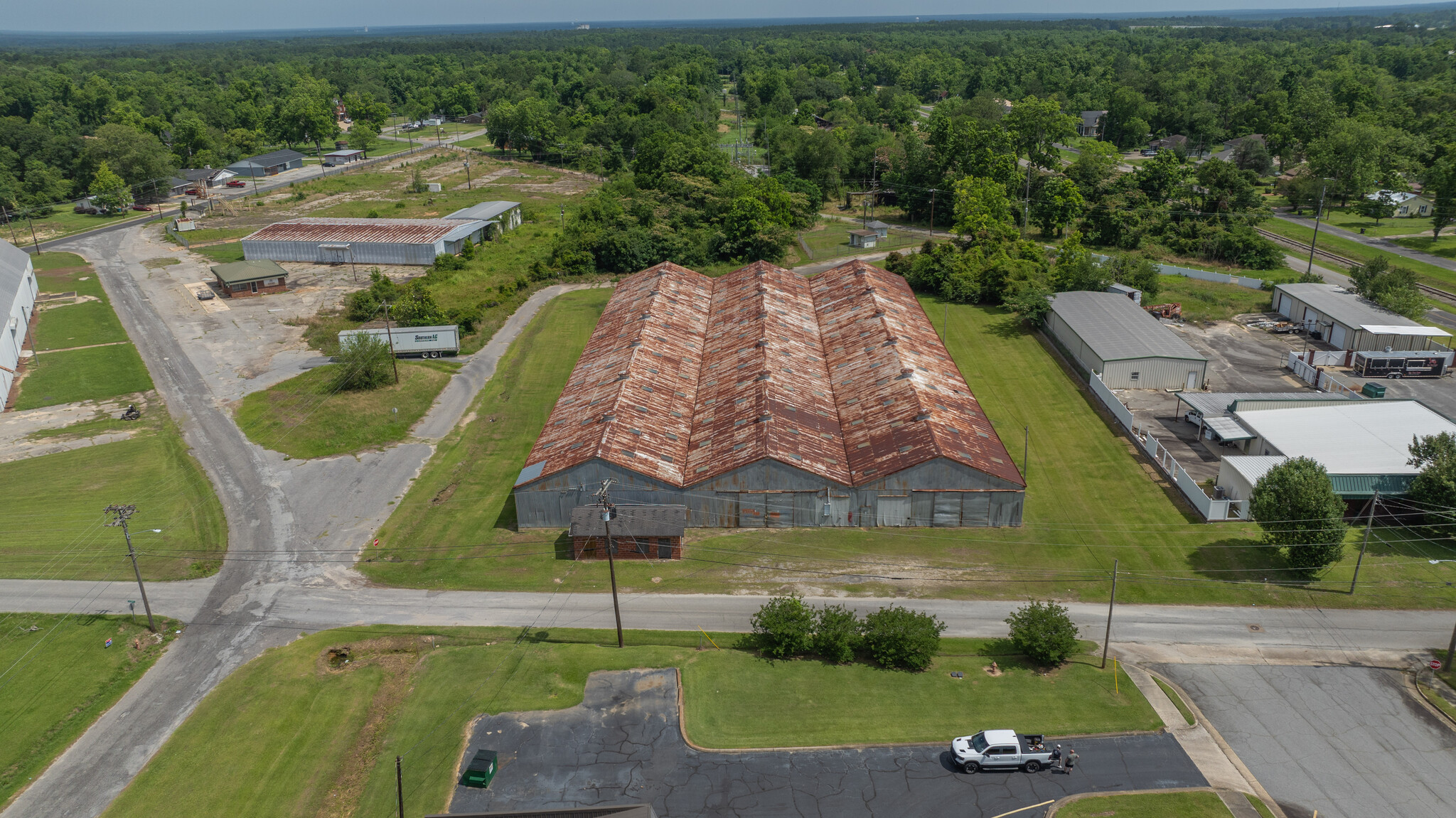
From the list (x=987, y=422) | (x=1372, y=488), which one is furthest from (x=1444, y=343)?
(x=987, y=422)

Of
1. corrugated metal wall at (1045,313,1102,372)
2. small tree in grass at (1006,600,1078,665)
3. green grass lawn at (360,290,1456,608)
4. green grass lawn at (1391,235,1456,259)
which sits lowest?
green grass lawn at (360,290,1456,608)

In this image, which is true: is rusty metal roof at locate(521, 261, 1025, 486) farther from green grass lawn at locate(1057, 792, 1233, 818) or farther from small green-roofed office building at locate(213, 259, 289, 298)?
small green-roofed office building at locate(213, 259, 289, 298)

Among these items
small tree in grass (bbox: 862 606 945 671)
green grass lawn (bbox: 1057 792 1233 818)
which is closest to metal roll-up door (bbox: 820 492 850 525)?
small tree in grass (bbox: 862 606 945 671)

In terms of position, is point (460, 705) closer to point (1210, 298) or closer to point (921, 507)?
point (921, 507)

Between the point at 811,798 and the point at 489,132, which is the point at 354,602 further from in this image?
the point at 489,132

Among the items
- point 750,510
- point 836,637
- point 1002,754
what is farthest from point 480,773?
point 750,510
